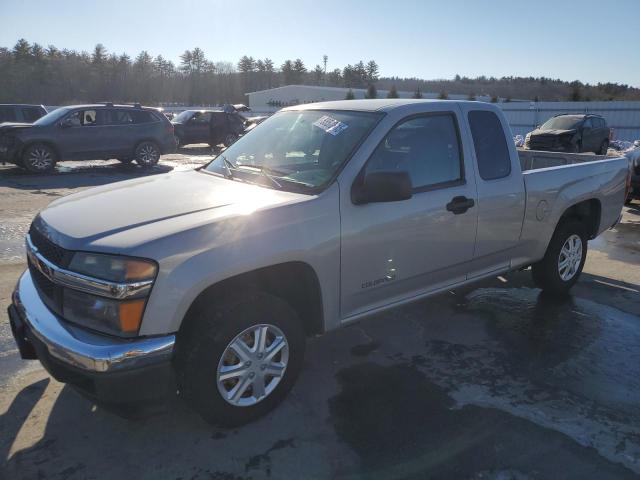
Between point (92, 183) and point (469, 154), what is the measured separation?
411 inches

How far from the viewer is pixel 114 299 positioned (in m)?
2.44

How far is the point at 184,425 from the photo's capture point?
3.04 meters


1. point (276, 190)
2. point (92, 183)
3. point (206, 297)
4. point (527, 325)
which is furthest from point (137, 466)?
point (92, 183)

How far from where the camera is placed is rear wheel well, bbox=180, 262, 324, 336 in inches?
112

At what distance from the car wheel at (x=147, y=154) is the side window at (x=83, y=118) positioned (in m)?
1.42

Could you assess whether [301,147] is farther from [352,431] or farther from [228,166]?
[352,431]

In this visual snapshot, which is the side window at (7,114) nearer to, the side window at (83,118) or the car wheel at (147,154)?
the side window at (83,118)

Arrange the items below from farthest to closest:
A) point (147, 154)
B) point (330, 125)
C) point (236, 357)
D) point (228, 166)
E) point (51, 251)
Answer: point (147, 154), point (228, 166), point (330, 125), point (236, 357), point (51, 251)

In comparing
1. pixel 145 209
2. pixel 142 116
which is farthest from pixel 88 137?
pixel 145 209

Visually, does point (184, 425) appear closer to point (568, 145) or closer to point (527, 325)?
point (527, 325)

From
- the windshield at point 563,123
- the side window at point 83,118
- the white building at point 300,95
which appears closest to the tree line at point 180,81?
the white building at point 300,95

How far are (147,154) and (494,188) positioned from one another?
1294 centimetres

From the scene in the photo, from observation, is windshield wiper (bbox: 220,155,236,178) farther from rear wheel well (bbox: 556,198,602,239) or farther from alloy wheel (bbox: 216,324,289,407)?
rear wheel well (bbox: 556,198,602,239)

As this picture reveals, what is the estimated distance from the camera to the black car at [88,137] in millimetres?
13008
